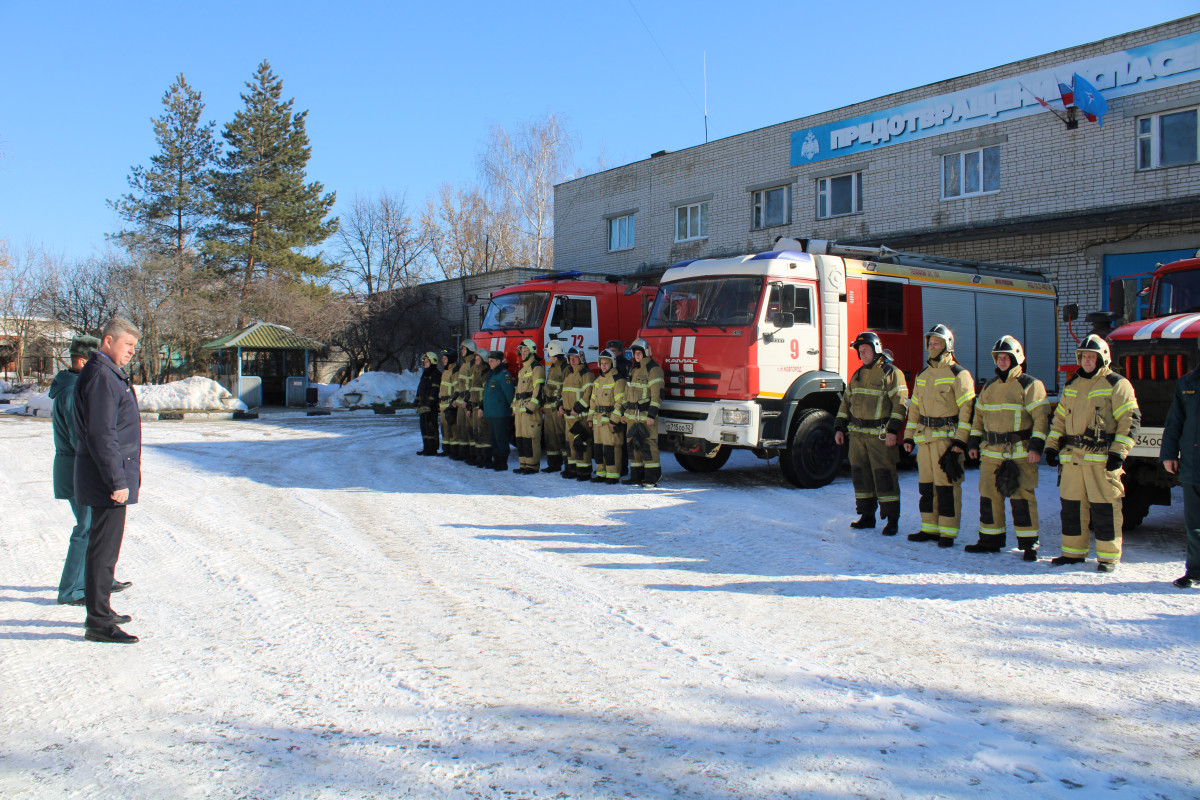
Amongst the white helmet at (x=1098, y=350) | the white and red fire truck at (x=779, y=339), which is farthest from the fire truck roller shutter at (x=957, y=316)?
the white helmet at (x=1098, y=350)

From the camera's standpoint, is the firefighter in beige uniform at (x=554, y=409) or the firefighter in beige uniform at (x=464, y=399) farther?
the firefighter in beige uniform at (x=464, y=399)

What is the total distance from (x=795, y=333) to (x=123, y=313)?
28291 millimetres

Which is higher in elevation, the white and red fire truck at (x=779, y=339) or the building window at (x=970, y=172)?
the building window at (x=970, y=172)

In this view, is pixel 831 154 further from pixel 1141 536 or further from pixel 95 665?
pixel 95 665

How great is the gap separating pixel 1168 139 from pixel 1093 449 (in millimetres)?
12731

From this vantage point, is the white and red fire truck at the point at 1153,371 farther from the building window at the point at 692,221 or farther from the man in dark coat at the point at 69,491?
the building window at the point at 692,221

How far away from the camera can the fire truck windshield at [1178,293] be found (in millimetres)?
8211

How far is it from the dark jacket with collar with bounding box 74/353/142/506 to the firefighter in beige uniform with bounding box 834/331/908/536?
248 inches

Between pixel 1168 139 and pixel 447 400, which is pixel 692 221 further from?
pixel 447 400

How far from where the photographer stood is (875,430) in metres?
8.00

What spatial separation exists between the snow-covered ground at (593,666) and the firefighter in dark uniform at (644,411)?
93.3 inches

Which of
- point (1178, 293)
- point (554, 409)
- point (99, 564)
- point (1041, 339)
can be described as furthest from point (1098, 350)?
point (1041, 339)

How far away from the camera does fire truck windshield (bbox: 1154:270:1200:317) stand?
8.21 metres

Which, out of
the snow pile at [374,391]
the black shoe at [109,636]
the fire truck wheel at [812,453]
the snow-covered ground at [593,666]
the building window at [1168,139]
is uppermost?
the building window at [1168,139]
